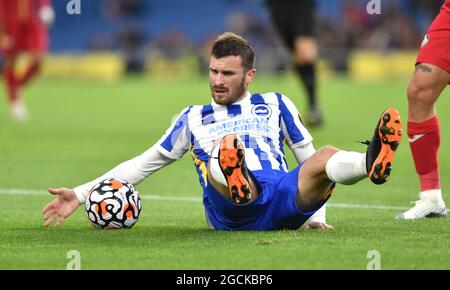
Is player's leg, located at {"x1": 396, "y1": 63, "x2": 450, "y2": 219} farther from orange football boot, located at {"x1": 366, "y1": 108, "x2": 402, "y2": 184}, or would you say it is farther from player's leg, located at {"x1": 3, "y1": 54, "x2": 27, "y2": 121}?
player's leg, located at {"x1": 3, "y1": 54, "x2": 27, "y2": 121}

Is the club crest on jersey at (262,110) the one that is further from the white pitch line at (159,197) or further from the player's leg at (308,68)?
the player's leg at (308,68)

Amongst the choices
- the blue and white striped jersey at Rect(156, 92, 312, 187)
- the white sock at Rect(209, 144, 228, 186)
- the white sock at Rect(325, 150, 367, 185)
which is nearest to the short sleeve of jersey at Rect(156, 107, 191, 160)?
the blue and white striped jersey at Rect(156, 92, 312, 187)

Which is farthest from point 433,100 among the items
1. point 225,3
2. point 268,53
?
point 225,3

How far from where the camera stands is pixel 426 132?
761 centimetres

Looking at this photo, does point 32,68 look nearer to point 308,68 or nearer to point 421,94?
point 308,68

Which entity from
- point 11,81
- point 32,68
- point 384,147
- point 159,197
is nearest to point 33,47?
point 32,68

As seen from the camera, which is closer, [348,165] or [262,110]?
[348,165]

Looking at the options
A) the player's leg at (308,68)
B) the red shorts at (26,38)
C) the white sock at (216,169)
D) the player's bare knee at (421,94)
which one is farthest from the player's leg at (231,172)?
the red shorts at (26,38)

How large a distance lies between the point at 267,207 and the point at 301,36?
30.9 feet

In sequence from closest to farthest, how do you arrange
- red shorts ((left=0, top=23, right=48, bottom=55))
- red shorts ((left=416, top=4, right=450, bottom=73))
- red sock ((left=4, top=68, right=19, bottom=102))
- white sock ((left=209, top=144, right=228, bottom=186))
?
white sock ((left=209, top=144, right=228, bottom=186)) < red shorts ((left=416, top=4, right=450, bottom=73)) < red sock ((left=4, top=68, right=19, bottom=102)) < red shorts ((left=0, top=23, right=48, bottom=55))

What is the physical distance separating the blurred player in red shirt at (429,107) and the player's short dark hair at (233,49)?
1.26 meters

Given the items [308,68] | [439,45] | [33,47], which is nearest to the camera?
[439,45]

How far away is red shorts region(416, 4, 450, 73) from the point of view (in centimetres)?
732

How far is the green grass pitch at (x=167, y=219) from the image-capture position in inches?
221
